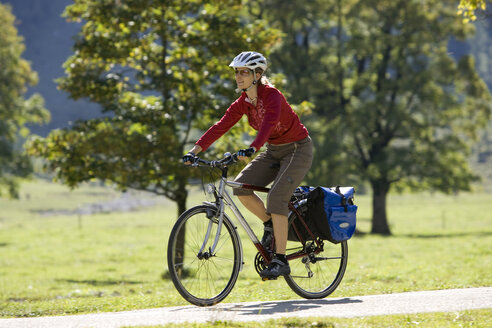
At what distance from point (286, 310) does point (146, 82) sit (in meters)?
11.6

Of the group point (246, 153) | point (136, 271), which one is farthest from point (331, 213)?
point (136, 271)

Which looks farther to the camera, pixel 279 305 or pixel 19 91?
pixel 19 91

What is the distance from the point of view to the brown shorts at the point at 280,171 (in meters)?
6.60

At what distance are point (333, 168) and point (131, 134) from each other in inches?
787

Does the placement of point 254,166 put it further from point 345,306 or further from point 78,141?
point 78,141

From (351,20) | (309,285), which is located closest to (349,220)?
(309,285)

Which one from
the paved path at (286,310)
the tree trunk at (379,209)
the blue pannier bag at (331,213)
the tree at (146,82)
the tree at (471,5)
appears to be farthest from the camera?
the tree trunk at (379,209)

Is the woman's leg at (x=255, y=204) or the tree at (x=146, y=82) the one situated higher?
the tree at (x=146, y=82)

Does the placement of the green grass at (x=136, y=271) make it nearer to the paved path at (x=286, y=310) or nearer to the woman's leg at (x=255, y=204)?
the paved path at (x=286, y=310)

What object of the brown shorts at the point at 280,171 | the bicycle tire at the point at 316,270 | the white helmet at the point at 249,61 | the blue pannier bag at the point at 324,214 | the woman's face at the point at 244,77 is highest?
the white helmet at the point at 249,61

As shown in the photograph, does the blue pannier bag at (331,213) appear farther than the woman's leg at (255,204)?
Yes

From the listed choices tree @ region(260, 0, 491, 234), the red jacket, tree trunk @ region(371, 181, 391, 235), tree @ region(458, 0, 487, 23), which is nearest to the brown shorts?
the red jacket

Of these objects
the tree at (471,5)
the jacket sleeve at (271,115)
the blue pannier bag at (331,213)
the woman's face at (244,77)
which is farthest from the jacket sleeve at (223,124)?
the tree at (471,5)

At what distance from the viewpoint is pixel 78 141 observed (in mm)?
16172
